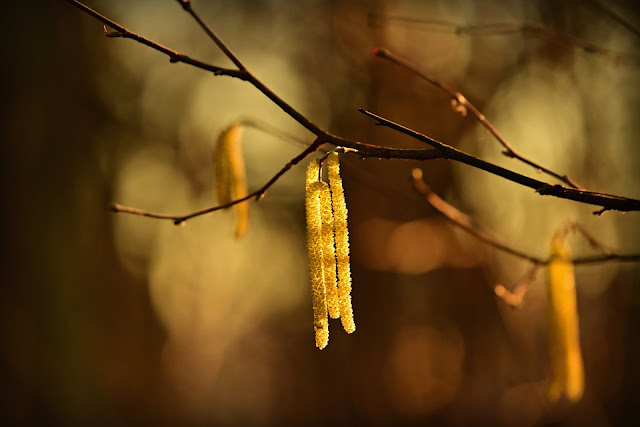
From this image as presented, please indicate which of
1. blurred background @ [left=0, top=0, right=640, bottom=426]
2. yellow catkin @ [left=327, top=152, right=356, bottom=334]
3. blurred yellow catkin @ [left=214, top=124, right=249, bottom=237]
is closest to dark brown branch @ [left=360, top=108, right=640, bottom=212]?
yellow catkin @ [left=327, top=152, right=356, bottom=334]

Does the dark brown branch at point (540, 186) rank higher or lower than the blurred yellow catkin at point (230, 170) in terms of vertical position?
lower

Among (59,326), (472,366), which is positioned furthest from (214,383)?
(472,366)

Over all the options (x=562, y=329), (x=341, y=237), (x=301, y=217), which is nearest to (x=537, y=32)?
(x=562, y=329)

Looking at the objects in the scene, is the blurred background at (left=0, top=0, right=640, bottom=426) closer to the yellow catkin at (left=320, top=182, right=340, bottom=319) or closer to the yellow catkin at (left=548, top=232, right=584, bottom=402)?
the yellow catkin at (left=548, top=232, right=584, bottom=402)

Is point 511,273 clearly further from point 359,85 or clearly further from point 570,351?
point 570,351

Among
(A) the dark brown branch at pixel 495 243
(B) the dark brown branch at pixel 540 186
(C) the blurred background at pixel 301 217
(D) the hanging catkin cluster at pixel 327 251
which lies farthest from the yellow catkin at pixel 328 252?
(C) the blurred background at pixel 301 217

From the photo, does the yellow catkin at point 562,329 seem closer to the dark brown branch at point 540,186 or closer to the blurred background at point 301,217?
the dark brown branch at point 540,186

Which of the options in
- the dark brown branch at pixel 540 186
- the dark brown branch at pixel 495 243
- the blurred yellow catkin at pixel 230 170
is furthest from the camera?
the dark brown branch at pixel 495 243

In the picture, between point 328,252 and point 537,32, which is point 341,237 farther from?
point 537,32
